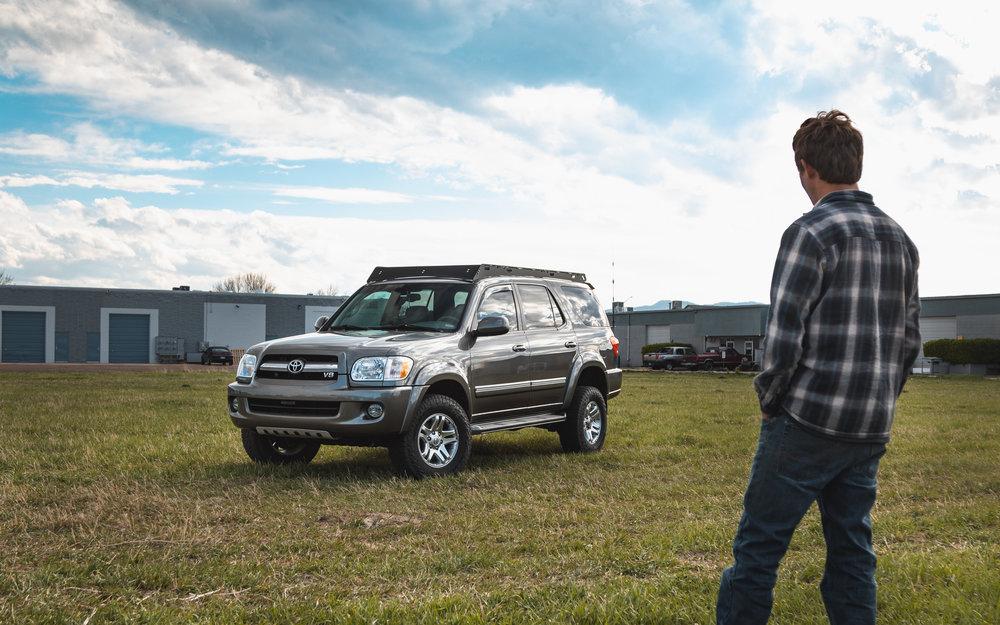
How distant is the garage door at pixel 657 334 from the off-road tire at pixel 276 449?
62.5 meters

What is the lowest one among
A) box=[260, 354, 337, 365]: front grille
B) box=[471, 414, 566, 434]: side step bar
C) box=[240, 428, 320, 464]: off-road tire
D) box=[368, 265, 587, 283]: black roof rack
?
box=[240, 428, 320, 464]: off-road tire

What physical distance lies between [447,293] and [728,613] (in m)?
6.61

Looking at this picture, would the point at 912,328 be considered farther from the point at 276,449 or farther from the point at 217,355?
the point at 217,355

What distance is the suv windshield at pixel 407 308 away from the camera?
9.30 meters

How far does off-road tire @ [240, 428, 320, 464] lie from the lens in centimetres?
915

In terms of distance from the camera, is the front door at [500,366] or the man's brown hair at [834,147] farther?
the front door at [500,366]

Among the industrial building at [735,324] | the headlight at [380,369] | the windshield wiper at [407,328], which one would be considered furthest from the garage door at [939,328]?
the headlight at [380,369]

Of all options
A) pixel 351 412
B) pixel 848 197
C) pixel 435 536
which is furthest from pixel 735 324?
pixel 848 197

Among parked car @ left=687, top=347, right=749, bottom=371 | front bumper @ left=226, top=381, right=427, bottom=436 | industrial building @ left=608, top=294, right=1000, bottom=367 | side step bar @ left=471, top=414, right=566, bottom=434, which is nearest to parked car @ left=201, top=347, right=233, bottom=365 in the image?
parked car @ left=687, top=347, right=749, bottom=371

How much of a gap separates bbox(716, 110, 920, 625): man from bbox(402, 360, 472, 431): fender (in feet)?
17.2

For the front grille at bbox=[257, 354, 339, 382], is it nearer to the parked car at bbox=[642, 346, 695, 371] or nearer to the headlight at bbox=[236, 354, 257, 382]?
the headlight at bbox=[236, 354, 257, 382]

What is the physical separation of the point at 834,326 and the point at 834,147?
64 centimetres

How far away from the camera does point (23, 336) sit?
56.9m

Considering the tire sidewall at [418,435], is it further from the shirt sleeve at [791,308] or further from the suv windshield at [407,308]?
the shirt sleeve at [791,308]
